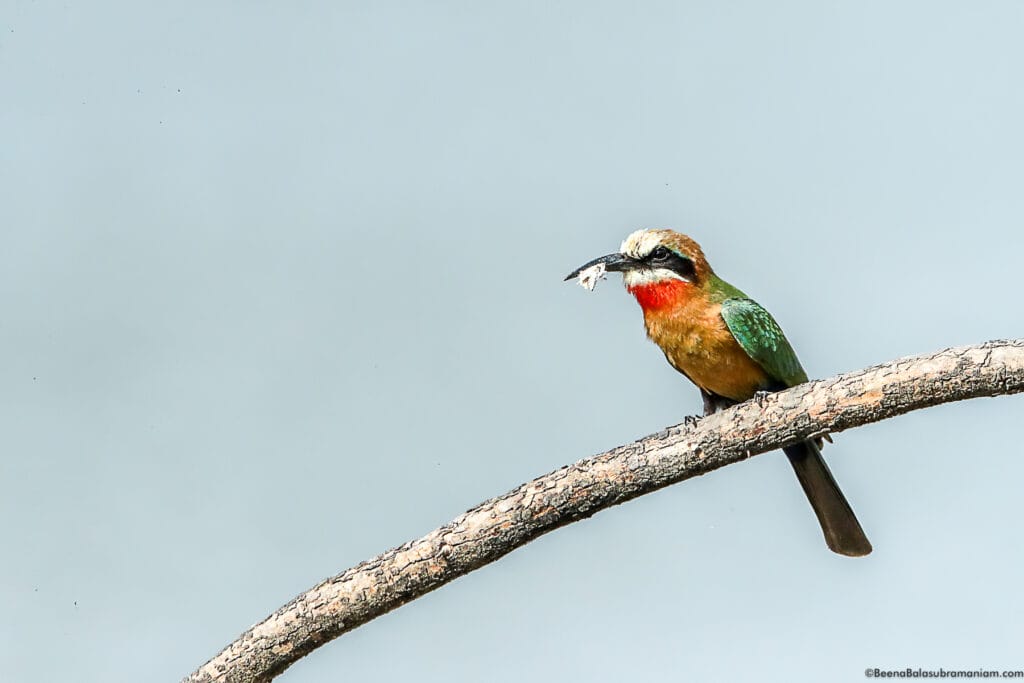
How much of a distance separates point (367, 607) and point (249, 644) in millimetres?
396

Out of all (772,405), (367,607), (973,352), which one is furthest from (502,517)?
(973,352)

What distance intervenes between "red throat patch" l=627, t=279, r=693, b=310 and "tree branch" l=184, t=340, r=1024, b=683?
1049 millimetres

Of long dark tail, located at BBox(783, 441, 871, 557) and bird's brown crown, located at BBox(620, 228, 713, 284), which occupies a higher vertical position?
bird's brown crown, located at BBox(620, 228, 713, 284)

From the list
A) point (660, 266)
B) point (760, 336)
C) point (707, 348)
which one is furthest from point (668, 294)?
point (760, 336)

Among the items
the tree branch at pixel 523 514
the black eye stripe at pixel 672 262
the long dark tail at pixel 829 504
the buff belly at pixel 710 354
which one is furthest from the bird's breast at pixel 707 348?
the tree branch at pixel 523 514

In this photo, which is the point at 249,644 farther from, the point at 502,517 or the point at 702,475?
the point at 702,475

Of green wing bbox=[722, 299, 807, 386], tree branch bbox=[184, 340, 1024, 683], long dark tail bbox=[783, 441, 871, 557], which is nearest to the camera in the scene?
tree branch bbox=[184, 340, 1024, 683]

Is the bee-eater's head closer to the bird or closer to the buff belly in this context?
the bird

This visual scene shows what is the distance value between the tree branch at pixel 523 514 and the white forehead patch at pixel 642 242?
1.23m

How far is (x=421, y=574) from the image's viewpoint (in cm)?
344

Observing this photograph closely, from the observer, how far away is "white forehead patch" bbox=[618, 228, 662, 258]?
4.61 metres

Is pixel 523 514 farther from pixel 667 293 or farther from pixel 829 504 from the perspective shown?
pixel 829 504

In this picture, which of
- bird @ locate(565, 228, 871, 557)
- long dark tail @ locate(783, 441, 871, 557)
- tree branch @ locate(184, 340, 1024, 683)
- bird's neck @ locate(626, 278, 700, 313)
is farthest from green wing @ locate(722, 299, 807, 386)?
tree branch @ locate(184, 340, 1024, 683)

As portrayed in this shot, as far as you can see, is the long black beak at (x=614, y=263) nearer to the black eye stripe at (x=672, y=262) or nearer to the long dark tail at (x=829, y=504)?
the black eye stripe at (x=672, y=262)
